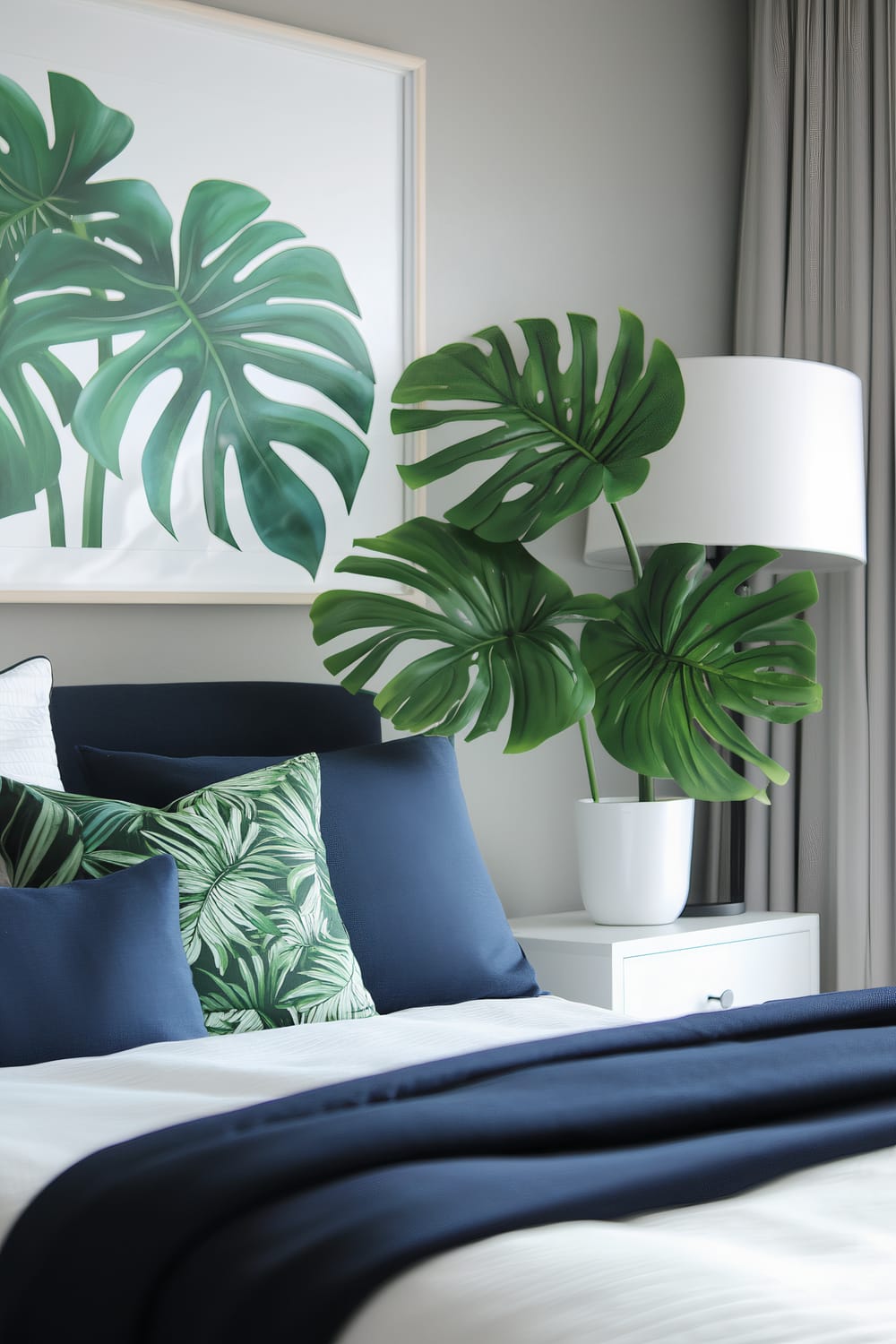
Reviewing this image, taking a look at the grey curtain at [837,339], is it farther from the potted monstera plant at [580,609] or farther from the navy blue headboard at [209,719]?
the navy blue headboard at [209,719]

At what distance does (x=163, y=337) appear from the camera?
8.75 feet

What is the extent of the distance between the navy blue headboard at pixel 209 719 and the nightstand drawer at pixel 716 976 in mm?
683

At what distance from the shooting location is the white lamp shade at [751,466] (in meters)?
2.83

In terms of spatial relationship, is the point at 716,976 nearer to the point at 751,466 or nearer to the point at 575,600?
the point at 575,600

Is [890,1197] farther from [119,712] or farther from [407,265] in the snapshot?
[407,265]

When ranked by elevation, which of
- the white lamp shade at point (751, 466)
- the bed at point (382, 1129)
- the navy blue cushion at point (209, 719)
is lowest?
the bed at point (382, 1129)

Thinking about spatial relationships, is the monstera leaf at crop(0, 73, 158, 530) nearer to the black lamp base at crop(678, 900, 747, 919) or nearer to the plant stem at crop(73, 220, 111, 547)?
the plant stem at crop(73, 220, 111, 547)

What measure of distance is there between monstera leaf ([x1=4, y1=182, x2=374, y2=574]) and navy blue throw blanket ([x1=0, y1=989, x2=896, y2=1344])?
160cm

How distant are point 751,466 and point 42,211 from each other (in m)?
1.42

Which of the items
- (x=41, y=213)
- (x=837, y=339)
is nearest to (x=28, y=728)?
(x=41, y=213)

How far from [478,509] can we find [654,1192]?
68.4 inches

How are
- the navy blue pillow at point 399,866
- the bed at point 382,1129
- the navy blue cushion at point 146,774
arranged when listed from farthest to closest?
the navy blue cushion at point 146,774 → the navy blue pillow at point 399,866 → the bed at point 382,1129

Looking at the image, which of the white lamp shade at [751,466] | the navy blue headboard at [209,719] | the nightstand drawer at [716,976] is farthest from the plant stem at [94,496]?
the nightstand drawer at [716,976]

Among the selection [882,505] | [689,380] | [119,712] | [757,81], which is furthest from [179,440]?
[757,81]
